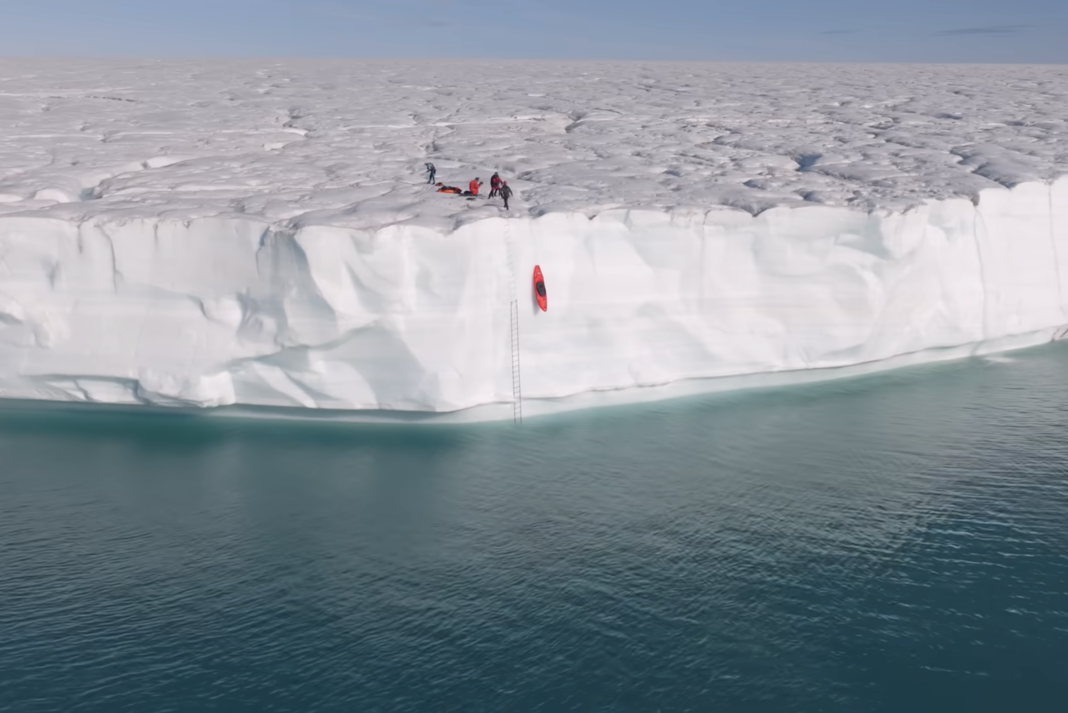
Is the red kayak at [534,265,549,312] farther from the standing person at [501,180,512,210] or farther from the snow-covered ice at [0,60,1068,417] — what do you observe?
the standing person at [501,180,512,210]

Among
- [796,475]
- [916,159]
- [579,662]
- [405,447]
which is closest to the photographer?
[579,662]

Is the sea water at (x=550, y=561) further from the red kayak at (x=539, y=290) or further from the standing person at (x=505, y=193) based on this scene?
the standing person at (x=505, y=193)

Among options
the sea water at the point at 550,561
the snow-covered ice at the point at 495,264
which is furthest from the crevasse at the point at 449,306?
the sea water at the point at 550,561

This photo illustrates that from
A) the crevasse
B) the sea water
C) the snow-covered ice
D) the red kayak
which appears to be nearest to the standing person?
the snow-covered ice

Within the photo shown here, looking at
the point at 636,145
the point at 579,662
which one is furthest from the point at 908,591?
the point at 636,145

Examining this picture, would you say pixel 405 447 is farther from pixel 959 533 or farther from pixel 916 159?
pixel 916 159
